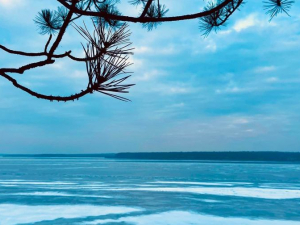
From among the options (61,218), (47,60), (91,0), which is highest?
(91,0)

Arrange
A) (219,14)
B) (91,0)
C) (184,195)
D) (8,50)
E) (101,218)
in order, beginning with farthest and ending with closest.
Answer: (184,195) < (101,218) < (219,14) < (91,0) < (8,50)

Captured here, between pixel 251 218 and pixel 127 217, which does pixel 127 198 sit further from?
pixel 251 218

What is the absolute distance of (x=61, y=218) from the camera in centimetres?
921

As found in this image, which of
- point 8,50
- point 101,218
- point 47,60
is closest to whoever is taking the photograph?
point 47,60

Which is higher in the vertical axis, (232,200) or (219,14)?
(219,14)

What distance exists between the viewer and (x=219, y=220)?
921 cm

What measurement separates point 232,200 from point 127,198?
3307mm

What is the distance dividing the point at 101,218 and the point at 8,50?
7.41 meters

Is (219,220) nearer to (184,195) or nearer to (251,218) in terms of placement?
(251,218)

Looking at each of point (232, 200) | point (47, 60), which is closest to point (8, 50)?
point (47, 60)

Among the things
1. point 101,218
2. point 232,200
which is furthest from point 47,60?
point 232,200

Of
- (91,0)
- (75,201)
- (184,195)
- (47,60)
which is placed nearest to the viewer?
(47,60)

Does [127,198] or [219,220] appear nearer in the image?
[219,220]

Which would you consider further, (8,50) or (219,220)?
(219,220)
